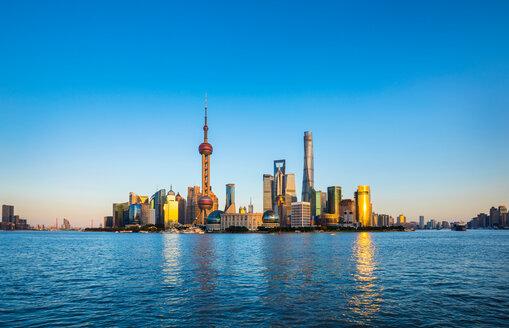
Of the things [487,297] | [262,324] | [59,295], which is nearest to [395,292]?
[487,297]

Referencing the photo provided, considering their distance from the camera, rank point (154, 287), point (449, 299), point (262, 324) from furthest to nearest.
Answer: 1. point (154, 287)
2. point (449, 299)
3. point (262, 324)

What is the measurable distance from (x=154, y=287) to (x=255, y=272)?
68.0 feet

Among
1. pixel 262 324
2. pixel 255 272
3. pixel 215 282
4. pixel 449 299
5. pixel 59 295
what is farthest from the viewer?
pixel 255 272

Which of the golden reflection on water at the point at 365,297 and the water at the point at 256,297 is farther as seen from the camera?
the golden reflection on water at the point at 365,297

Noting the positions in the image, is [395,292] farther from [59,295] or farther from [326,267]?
[59,295]

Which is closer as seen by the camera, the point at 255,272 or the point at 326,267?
the point at 255,272

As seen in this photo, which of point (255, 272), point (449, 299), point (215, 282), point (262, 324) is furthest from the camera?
point (255, 272)

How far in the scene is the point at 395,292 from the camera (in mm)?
46094

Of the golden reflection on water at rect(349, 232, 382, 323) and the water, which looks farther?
the golden reflection on water at rect(349, 232, 382, 323)

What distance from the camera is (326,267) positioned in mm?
70938

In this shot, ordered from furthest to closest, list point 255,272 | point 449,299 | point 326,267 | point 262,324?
1. point 326,267
2. point 255,272
3. point 449,299
4. point 262,324

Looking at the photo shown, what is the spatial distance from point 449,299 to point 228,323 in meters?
27.4

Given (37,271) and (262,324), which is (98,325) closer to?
(262,324)

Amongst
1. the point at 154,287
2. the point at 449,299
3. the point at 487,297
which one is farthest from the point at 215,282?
the point at 487,297
